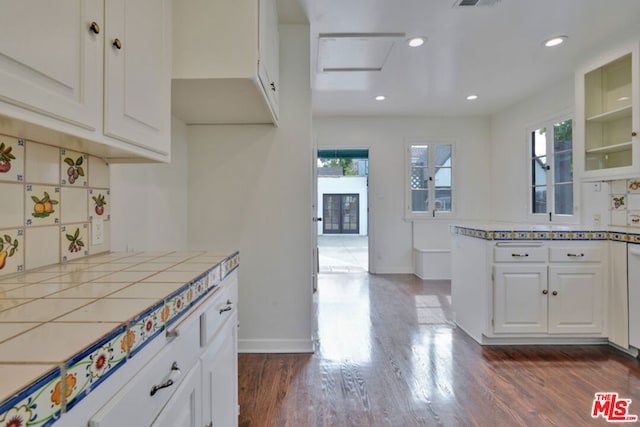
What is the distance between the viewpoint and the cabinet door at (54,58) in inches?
25.1

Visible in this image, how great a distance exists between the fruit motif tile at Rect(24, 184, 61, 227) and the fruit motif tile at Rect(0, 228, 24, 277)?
54 mm

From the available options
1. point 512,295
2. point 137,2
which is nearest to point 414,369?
point 512,295

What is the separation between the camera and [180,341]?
80cm

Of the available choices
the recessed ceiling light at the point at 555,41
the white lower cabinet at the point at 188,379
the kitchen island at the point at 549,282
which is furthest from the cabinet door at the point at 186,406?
the recessed ceiling light at the point at 555,41

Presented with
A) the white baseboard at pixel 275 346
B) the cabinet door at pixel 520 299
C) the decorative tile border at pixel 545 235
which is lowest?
the white baseboard at pixel 275 346

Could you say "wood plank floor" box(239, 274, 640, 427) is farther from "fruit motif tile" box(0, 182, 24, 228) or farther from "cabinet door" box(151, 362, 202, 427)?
"fruit motif tile" box(0, 182, 24, 228)

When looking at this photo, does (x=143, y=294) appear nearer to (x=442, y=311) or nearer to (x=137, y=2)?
(x=137, y=2)

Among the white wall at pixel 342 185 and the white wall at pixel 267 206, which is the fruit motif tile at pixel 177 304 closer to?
the white wall at pixel 267 206

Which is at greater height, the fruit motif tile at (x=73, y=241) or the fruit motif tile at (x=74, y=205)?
the fruit motif tile at (x=74, y=205)

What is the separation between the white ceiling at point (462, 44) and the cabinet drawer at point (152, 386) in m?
2.17

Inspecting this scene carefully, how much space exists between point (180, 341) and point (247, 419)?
1.10 m

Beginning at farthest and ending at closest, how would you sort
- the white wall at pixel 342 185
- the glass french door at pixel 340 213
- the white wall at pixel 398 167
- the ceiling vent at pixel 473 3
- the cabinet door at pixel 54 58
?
the glass french door at pixel 340 213
the white wall at pixel 342 185
the white wall at pixel 398 167
the ceiling vent at pixel 473 3
the cabinet door at pixel 54 58

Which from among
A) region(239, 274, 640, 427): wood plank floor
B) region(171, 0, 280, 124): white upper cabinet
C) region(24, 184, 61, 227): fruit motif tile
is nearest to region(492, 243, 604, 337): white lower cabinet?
region(239, 274, 640, 427): wood plank floor

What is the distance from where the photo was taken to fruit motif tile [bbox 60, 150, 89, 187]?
1.15m
